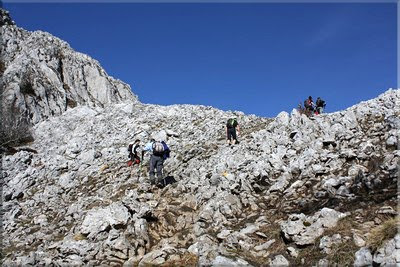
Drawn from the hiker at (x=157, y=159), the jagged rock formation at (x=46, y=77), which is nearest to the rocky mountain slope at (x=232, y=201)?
the hiker at (x=157, y=159)

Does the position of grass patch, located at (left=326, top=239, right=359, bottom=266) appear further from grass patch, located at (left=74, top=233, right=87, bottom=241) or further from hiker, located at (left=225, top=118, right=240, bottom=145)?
hiker, located at (left=225, top=118, right=240, bottom=145)

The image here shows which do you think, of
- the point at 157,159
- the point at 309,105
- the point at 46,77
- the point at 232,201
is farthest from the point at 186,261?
the point at 46,77

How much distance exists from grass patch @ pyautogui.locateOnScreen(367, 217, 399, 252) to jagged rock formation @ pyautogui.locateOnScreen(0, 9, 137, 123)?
1503 inches

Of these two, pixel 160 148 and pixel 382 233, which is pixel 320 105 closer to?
pixel 160 148

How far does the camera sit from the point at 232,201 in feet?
51.0

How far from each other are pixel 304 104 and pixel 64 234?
1820 cm

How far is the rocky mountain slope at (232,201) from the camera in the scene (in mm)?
11484

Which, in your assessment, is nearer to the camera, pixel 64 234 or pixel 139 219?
pixel 139 219

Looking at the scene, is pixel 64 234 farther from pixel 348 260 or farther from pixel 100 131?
pixel 100 131

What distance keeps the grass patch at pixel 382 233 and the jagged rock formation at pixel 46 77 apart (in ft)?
125

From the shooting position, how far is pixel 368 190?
12.9 metres

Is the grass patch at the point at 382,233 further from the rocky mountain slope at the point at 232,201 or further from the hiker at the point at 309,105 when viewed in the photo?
the hiker at the point at 309,105

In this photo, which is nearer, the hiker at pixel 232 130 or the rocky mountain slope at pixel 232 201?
the rocky mountain slope at pixel 232 201

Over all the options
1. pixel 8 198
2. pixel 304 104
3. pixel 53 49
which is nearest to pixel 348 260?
pixel 304 104
